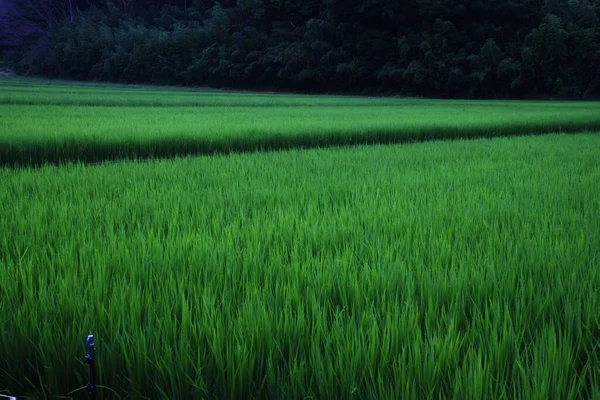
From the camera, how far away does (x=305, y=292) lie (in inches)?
49.9

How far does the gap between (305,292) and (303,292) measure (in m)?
0.02

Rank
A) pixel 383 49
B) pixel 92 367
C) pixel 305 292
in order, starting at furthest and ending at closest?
1. pixel 383 49
2. pixel 305 292
3. pixel 92 367

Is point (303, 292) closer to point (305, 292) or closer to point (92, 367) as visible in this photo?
point (305, 292)

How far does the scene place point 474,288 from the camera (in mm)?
1281

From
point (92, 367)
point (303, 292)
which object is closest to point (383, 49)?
point (303, 292)

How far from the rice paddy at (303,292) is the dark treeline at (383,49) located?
84.8 feet

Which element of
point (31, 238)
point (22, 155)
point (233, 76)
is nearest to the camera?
point (31, 238)

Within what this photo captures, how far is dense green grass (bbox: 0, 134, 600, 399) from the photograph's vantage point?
2.84 feet

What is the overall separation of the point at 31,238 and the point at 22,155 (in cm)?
365

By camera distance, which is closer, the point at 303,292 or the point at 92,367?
the point at 92,367

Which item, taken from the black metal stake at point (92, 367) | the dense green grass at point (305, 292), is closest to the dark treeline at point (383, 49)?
the dense green grass at point (305, 292)

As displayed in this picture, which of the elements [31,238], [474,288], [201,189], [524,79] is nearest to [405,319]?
[474,288]

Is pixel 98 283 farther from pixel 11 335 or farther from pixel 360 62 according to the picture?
pixel 360 62

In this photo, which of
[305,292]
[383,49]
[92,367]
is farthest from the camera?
[383,49]
